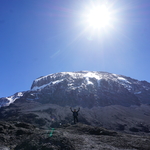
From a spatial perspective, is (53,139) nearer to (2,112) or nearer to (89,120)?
(89,120)

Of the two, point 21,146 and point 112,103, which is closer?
point 21,146

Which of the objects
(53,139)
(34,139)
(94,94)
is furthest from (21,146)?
(94,94)

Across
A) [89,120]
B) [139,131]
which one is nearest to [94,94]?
[89,120]

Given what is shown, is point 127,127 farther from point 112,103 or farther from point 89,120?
point 112,103

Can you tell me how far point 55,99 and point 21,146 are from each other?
18460 cm

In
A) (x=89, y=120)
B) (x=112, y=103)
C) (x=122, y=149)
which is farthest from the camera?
(x=112, y=103)

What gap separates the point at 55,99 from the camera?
192 m

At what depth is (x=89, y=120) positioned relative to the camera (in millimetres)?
115625

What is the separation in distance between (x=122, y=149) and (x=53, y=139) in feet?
16.4

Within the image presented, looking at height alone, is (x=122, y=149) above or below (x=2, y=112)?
below

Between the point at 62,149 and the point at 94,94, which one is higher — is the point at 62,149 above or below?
below

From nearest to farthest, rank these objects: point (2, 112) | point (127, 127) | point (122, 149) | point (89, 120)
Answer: point (122, 149) < point (127, 127) < point (89, 120) < point (2, 112)

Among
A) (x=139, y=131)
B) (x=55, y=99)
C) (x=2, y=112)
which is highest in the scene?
(x=55, y=99)

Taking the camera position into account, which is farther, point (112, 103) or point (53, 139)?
point (112, 103)
